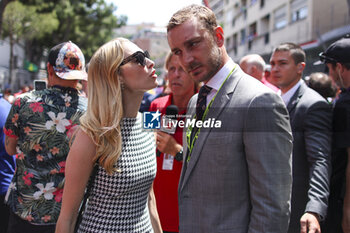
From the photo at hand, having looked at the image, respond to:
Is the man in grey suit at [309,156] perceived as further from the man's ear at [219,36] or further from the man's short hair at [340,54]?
the man's ear at [219,36]

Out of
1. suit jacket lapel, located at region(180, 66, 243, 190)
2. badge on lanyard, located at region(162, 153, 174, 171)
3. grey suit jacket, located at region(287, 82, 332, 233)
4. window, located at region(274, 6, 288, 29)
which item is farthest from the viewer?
window, located at region(274, 6, 288, 29)

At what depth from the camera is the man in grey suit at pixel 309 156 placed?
6.67ft

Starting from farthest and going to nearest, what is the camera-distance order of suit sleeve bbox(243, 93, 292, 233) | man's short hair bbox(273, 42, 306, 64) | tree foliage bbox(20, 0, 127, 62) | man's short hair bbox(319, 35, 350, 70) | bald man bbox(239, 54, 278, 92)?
tree foliage bbox(20, 0, 127, 62) < bald man bbox(239, 54, 278, 92) < man's short hair bbox(273, 42, 306, 64) < man's short hair bbox(319, 35, 350, 70) < suit sleeve bbox(243, 93, 292, 233)

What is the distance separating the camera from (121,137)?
6.35 ft

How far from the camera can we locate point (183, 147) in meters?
1.93

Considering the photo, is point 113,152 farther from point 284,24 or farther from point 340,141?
point 284,24

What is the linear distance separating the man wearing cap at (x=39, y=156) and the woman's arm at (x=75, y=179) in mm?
663

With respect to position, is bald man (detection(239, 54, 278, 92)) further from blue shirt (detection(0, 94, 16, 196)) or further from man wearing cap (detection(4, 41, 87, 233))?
blue shirt (detection(0, 94, 16, 196))

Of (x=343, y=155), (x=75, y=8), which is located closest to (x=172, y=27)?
(x=343, y=155)

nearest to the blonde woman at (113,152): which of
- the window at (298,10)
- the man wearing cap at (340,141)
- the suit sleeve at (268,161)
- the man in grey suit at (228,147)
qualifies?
the man in grey suit at (228,147)

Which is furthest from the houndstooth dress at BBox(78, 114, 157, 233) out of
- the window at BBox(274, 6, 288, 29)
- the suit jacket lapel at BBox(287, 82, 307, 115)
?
the window at BBox(274, 6, 288, 29)

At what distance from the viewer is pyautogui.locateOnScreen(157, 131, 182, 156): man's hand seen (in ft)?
8.45

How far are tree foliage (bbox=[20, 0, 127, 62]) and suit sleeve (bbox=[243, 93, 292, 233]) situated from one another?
2491 centimetres

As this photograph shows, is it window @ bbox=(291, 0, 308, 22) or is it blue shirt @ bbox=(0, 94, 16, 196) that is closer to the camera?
blue shirt @ bbox=(0, 94, 16, 196)
